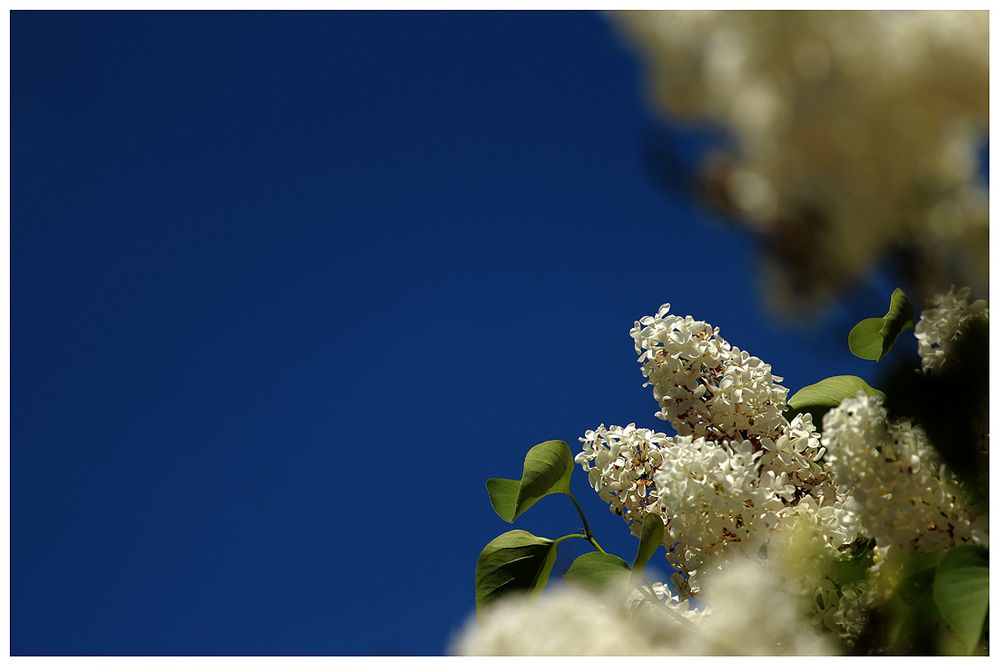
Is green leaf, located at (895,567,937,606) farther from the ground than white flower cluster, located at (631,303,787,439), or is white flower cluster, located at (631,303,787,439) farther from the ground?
white flower cluster, located at (631,303,787,439)

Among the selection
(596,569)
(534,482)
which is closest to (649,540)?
(596,569)

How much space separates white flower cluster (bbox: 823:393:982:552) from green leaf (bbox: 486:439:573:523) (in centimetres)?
36

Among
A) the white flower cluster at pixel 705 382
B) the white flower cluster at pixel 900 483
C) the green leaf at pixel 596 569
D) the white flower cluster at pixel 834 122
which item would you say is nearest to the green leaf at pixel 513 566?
the green leaf at pixel 596 569

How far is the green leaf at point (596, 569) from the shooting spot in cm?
78

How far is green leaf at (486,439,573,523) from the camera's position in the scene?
3.02 ft

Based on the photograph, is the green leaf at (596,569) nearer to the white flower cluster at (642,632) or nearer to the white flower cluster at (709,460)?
the white flower cluster at (709,460)

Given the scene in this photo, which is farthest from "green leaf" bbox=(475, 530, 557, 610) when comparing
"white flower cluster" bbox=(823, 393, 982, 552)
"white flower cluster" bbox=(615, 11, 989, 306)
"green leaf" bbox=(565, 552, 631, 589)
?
"white flower cluster" bbox=(615, 11, 989, 306)

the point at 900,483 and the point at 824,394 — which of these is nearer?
the point at 900,483

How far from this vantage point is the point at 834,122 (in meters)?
0.31

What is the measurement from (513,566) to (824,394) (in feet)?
1.11

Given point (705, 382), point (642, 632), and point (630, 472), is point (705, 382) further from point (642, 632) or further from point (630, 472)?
point (642, 632)

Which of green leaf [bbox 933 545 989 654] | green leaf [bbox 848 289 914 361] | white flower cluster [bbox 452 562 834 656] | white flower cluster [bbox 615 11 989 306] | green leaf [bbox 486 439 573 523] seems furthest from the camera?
green leaf [bbox 486 439 573 523]

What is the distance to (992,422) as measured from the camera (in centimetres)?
56

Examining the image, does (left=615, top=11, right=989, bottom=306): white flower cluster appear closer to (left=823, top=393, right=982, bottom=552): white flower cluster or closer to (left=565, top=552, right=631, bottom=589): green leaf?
(left=823, top=393, right=982, bottom=552): white flower cluster
